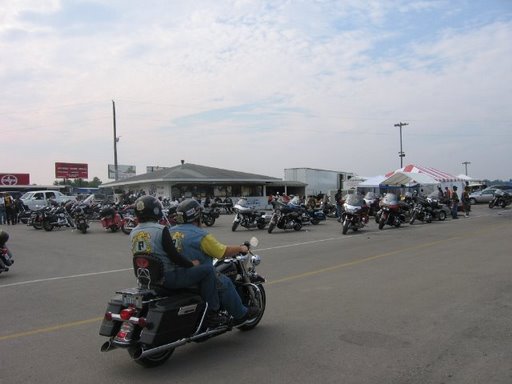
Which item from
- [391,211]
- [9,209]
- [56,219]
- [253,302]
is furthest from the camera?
[9,209]

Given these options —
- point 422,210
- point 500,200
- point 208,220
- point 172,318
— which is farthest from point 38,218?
point 500,200

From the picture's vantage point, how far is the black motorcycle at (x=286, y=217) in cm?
2058

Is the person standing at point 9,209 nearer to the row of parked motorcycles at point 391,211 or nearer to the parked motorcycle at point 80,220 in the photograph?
the parked motorcycle at point 80,220

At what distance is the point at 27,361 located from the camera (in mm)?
5195

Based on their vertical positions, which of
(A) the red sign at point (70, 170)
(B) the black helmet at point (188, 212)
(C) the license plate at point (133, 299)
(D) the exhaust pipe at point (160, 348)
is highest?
(A) the red sign at point (70, 170)

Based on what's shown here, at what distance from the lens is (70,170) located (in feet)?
243

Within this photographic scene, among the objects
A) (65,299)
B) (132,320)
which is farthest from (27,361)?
(65,299)

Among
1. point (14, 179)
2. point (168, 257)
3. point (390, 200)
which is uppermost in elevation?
point (14, 179)

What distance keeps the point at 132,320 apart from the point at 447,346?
130 inches

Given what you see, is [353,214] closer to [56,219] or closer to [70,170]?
[56,219]

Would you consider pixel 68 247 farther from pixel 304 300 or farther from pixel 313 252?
pixel 304 300

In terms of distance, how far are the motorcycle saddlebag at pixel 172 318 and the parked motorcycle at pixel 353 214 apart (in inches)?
585

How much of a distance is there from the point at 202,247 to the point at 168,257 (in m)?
0.39

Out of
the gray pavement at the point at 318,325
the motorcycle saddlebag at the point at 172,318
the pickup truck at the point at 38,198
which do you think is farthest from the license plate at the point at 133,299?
the pickup truck at the point at 38,198
